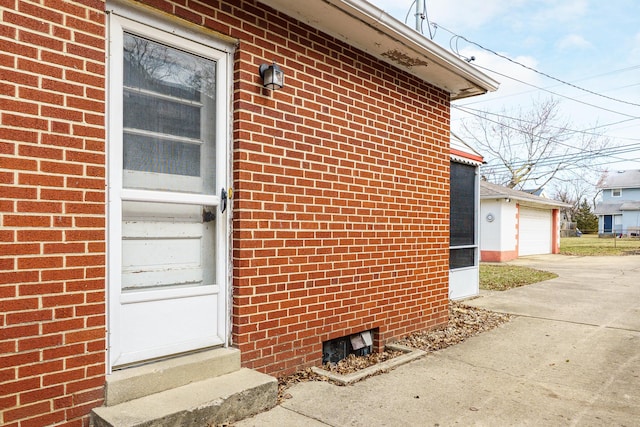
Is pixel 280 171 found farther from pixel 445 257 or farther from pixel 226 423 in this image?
pixel 445 257

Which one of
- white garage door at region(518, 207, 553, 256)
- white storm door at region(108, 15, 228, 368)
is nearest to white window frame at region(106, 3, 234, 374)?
white storm door at region(108, 15, 228, 368)

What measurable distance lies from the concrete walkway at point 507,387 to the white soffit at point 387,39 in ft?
9.90

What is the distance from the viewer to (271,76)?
3275mm

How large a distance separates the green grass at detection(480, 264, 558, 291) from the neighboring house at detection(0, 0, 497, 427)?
17.1 ft

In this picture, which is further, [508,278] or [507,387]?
[508,278]

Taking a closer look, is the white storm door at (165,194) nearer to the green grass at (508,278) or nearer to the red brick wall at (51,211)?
the red brick wall at (51,211)

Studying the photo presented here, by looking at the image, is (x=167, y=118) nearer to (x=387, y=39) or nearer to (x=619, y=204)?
(x=387, y=39)

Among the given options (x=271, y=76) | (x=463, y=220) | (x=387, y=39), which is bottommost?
(x=463, y=220)

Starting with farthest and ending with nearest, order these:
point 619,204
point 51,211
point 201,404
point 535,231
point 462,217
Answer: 1. point 619,204
2. point 535,231
3. point 462,217
4. point 201,404
5. point 51,211

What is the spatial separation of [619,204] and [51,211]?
53859 millimetres

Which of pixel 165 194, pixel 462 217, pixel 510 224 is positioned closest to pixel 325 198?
pixel 165 194

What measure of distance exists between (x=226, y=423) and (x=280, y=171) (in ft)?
6.04

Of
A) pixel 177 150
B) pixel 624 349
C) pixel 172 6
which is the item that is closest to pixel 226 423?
pixel 177 150

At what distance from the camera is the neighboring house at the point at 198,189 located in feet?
7.41
